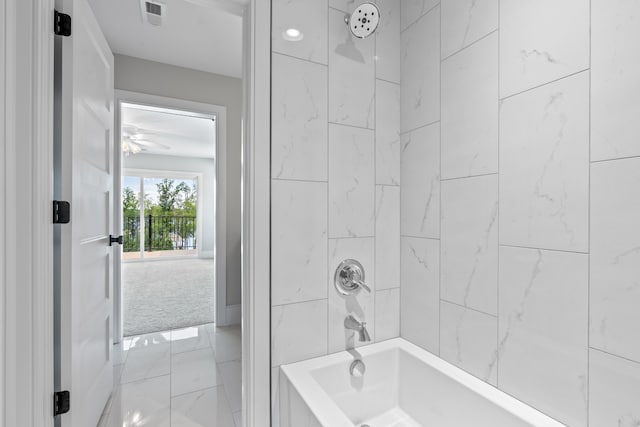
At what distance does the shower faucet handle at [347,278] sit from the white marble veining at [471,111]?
59 cm

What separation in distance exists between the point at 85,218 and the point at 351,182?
129cm

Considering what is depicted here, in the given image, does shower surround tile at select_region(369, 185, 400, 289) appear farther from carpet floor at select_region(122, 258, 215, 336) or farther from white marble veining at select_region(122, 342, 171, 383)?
carpet floor at select_region(122, 258, 215, 336)

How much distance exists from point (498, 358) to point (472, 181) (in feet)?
2.25

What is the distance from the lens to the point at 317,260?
1394 millimetres

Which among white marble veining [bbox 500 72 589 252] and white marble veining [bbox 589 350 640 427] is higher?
white marble veining [bbox 500 72 589 252]

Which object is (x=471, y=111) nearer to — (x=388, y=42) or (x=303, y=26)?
(x=388, y=42)

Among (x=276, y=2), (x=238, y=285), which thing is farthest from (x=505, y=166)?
Answer: (x=238, y=285)

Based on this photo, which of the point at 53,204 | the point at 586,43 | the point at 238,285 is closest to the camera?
the point at 586,43

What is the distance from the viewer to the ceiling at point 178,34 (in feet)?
7.20

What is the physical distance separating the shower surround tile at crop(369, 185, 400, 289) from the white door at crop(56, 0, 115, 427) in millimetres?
1367

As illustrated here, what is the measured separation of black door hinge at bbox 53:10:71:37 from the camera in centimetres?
121

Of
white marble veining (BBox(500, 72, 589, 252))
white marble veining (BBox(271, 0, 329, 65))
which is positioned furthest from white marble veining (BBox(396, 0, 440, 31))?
white marble veining (BBox(500, 72, 589, 252))

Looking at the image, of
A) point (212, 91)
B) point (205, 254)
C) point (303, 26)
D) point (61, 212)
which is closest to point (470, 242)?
point (303, 26)

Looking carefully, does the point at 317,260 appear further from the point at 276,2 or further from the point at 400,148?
the point at 276,2
